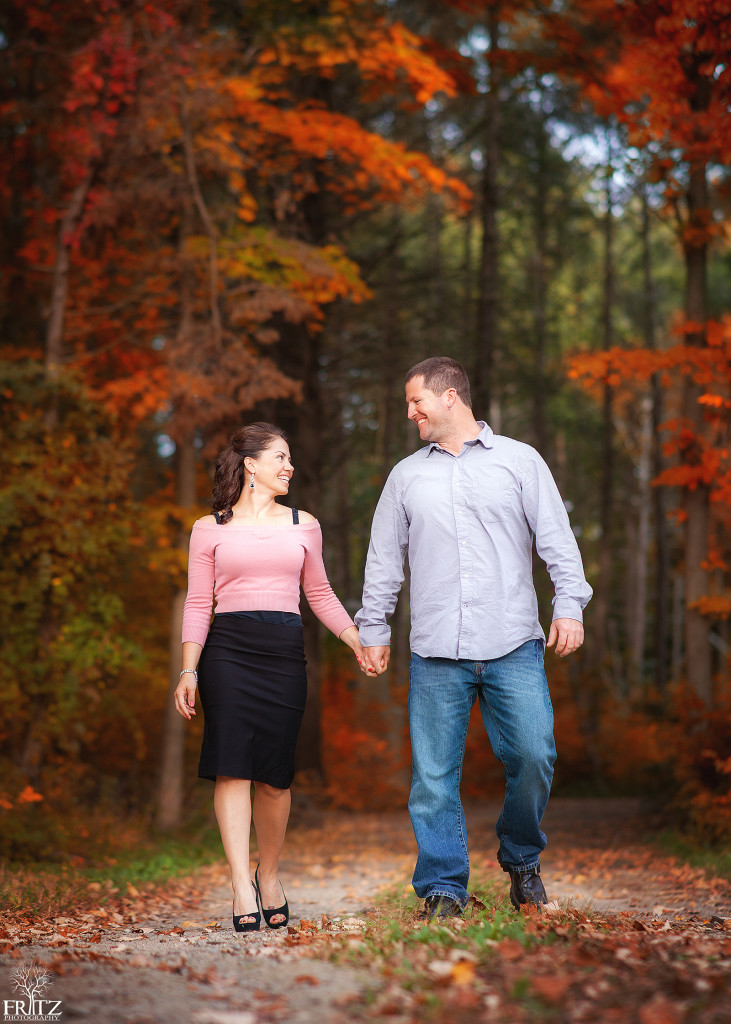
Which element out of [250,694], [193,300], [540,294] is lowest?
[250,694]

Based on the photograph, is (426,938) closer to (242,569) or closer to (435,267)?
(242,569)

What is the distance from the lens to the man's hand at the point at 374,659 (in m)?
4.60

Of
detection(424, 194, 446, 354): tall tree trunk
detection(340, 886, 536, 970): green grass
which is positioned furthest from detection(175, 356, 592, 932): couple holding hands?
detection(424, 194, 446, 354): tall tree trunk

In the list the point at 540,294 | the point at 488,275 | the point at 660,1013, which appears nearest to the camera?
→ the point at 660,1013

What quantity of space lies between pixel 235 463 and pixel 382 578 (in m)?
0.91

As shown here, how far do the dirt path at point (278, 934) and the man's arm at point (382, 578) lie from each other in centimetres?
120

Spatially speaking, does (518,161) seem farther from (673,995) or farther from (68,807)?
(673,995)

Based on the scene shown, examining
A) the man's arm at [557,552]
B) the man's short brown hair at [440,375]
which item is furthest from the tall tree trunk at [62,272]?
the man's arm at [557,552]

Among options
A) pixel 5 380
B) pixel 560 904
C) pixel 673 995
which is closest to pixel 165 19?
pixel 5 380

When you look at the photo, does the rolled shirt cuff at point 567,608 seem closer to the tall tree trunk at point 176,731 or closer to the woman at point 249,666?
the woman at point 249,666

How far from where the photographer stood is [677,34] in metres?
8.50

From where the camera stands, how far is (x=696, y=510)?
34.6ft

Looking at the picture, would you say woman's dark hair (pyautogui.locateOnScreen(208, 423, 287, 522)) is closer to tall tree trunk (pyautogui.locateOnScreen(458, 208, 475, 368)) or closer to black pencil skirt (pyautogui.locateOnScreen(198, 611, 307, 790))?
black pencil skirt (pyautogui.locateOnScreen(198, 611, 307, 790))

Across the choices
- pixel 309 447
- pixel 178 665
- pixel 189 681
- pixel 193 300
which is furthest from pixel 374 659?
pixel 309 447
